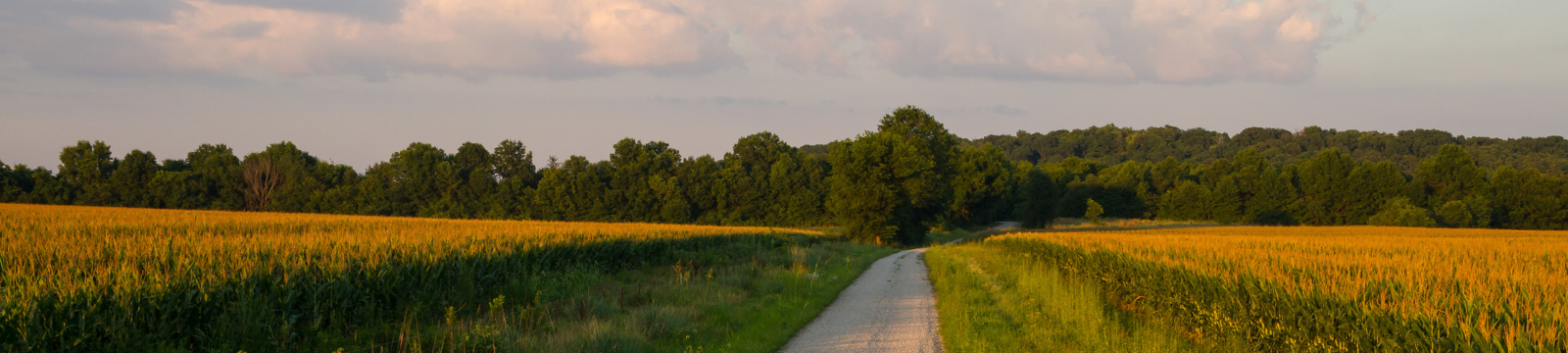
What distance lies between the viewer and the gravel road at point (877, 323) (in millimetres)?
9125

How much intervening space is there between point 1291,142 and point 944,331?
175 m

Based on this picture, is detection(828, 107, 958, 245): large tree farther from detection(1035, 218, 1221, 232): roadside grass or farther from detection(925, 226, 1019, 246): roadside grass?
detection(1035, 218, 1221, 232): roadside grass

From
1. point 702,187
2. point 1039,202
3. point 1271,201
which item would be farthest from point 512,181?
point 1271,201

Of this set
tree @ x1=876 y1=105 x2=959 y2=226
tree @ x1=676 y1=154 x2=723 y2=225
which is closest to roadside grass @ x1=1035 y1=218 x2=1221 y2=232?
tree @ x1=876 y1=105 x2=959 y2=226

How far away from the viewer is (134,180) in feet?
232

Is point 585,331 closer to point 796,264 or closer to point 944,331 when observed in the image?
point 944,331

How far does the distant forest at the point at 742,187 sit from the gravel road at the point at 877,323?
4428 cm

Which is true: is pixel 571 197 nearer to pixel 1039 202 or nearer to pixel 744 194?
pixel 744 194

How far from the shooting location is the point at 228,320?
727 cm

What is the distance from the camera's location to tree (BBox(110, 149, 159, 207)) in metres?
69.7

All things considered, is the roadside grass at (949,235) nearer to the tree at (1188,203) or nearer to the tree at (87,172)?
the tree at (1188,203)

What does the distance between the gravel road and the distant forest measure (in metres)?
44.3

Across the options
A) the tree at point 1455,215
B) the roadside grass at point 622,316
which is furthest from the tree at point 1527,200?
the roadside grass at point 622,316

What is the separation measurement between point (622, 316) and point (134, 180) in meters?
85.8
